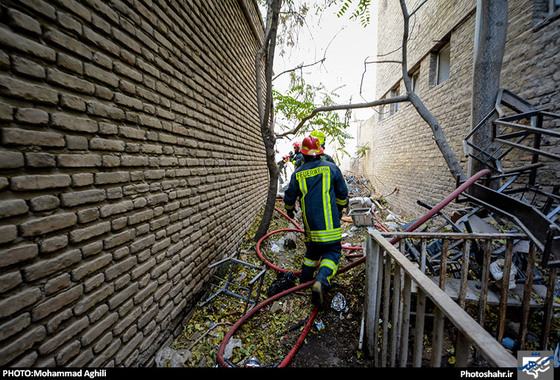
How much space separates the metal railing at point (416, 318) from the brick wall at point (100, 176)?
2.04 meters

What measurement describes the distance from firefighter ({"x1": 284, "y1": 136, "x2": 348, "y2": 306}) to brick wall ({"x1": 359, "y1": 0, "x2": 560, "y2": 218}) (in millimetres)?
2893

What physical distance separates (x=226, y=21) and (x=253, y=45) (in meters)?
1.84

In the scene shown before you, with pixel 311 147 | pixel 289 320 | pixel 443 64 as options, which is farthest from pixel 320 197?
pixel 443 64

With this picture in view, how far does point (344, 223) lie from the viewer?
688 cm

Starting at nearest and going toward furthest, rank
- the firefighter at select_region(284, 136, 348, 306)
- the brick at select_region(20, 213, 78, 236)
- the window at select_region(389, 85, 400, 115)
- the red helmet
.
A: the brick at select_region(20, 213, 78, 236) < the firefighter at select_region(284, 136, 348, 306) < the red helmet < the window at select_region(389, 85, 400, 115)

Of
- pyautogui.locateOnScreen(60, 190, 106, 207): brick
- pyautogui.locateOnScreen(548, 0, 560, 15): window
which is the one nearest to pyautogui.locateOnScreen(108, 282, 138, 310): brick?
pyautogui.locateOnScreen(60, 190, 106, 207): brick

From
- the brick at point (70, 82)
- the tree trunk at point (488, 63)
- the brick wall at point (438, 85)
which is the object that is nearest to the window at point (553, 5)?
the brick wall at point (438, 85)

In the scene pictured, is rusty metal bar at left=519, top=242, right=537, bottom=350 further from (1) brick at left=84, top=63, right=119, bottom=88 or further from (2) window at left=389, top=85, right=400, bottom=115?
(2) window at left=389, top=85, right=400, bottom=115

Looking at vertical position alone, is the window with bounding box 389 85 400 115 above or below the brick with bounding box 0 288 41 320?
above

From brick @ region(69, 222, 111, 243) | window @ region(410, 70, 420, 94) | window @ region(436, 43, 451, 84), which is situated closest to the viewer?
brick @ region(69, 222, 111, 243)

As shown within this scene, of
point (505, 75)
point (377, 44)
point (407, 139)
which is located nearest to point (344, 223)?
point (407, 139)

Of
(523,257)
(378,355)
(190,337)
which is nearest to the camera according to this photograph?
(378,355)

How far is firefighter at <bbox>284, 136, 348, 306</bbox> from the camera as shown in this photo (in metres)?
3.03

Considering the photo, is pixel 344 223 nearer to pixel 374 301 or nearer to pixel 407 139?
pixel 407 139
